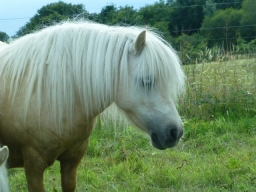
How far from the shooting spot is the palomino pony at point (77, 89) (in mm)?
2934

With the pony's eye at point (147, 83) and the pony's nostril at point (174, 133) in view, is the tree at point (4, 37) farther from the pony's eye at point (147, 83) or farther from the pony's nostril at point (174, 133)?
the pony's nostril at point (174, 133)

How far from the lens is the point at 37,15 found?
9586mm

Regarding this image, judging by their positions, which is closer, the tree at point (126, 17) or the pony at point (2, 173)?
the pony at point (2, 173)

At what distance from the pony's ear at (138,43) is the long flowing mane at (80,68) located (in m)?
0.04

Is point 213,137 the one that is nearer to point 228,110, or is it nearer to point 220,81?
point 228,110

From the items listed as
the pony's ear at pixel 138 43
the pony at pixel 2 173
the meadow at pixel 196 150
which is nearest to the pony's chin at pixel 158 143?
the pony's ear at pixel 138 43

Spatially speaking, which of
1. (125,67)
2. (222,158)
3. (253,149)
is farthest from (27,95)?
(253,149)

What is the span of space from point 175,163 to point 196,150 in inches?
22.4

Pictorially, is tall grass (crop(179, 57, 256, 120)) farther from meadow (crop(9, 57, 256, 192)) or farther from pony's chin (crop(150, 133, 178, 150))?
pony's chin (crop(150, 133, 178, 150))

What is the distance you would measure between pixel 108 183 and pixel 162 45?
179cm

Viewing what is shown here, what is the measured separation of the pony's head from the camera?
2.89 m

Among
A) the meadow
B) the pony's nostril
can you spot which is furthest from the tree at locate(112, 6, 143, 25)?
the pony's nostril

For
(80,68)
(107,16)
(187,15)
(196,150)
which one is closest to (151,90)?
(80,68)

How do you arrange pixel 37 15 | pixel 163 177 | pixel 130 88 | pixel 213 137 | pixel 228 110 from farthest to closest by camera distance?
pixel 37 15, pixel 228 110, pixel 213 137, pixel 163 177, pixel 130 88
